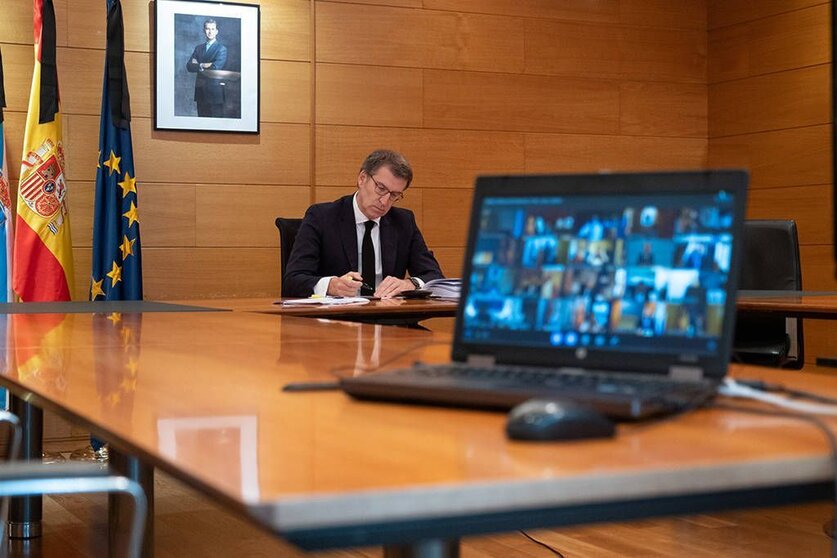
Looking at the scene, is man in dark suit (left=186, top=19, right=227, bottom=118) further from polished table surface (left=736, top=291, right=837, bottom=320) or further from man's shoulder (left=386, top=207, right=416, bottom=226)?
polished table surface (left=736, top=291, right=837, bottom=320)

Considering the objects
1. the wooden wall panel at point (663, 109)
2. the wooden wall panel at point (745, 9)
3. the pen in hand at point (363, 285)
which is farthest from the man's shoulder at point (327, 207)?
the wooden wall panel at point (745, 9)

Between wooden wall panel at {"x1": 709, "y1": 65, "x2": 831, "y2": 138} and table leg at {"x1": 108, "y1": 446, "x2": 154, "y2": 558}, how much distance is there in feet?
15.8

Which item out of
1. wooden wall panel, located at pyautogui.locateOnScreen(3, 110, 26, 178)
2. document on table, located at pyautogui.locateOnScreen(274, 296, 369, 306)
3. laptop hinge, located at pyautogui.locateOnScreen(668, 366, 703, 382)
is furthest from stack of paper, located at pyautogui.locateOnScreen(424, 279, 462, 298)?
laptop hinge, located at pyautogui.locateOnScreen(668, 366, 703, 382)

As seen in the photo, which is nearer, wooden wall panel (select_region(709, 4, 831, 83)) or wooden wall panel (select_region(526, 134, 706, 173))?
wooden wall panel (select_region(709, 4, 831, 83))

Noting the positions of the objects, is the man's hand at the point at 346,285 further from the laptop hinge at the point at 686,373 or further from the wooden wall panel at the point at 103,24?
the laptop hinge at the point at 686,373

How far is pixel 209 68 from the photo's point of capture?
591cm

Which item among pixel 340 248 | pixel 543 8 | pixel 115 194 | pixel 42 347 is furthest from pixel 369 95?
pixel 42 347

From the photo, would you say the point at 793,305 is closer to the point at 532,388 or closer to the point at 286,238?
the point at 286,238

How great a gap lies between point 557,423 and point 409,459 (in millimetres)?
140

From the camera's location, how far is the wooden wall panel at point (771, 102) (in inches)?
251

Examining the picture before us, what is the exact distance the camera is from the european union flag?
5.41 metres

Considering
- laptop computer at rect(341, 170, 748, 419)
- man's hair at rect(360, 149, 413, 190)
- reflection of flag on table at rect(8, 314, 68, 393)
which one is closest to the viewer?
laptop computer at rect(341, 170, 748, 419)

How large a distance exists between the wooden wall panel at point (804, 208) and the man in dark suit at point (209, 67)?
3.12 metres

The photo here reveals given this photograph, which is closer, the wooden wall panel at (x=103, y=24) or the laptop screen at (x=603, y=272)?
the laptop screen at (x=603, y=272)
